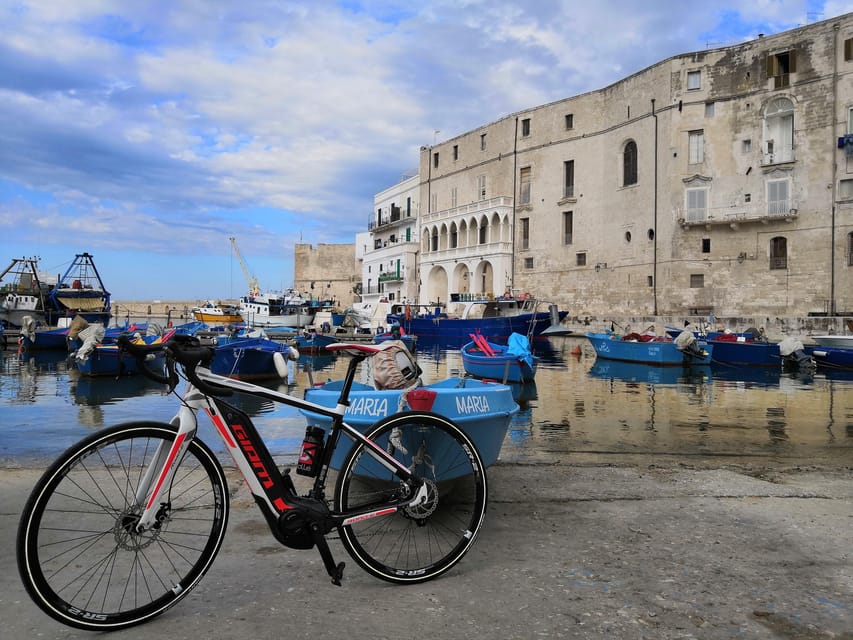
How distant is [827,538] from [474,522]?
7.19 feet

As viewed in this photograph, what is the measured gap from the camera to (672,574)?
328cm

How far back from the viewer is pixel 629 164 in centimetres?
4219

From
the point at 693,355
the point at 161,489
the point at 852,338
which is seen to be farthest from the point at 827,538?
the point at 852,338

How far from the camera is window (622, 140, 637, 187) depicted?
137 feet

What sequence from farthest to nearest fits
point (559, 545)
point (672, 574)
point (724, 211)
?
1. point (724, 211)
2. point (559, 545)
3. point (672, 574)

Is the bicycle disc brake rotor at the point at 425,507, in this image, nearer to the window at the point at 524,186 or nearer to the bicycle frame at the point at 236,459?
the bicycle frame at the point at 236,459

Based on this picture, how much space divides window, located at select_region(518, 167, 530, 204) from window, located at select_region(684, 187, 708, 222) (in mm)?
13613

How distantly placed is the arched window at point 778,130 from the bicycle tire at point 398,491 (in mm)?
38054

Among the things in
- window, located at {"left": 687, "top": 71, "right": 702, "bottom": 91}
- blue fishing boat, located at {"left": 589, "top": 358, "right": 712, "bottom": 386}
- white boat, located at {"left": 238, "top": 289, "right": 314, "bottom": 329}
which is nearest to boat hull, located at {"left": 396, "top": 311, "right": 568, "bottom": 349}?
white boat, located at {"left": 238, "top": 289, "right": 314, "bottom": 329}

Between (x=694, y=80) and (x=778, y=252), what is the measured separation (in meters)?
11.3

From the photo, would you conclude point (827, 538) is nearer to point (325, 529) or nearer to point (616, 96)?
point (325, 529)

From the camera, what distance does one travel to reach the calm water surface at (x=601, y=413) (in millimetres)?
8242

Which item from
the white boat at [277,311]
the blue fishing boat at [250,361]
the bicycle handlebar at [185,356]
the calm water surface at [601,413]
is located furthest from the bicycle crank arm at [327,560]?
the white boat at [277,311]

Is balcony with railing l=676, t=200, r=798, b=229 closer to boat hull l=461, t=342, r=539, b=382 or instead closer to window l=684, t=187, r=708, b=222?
window l=684, t=187, r=708, b=222
